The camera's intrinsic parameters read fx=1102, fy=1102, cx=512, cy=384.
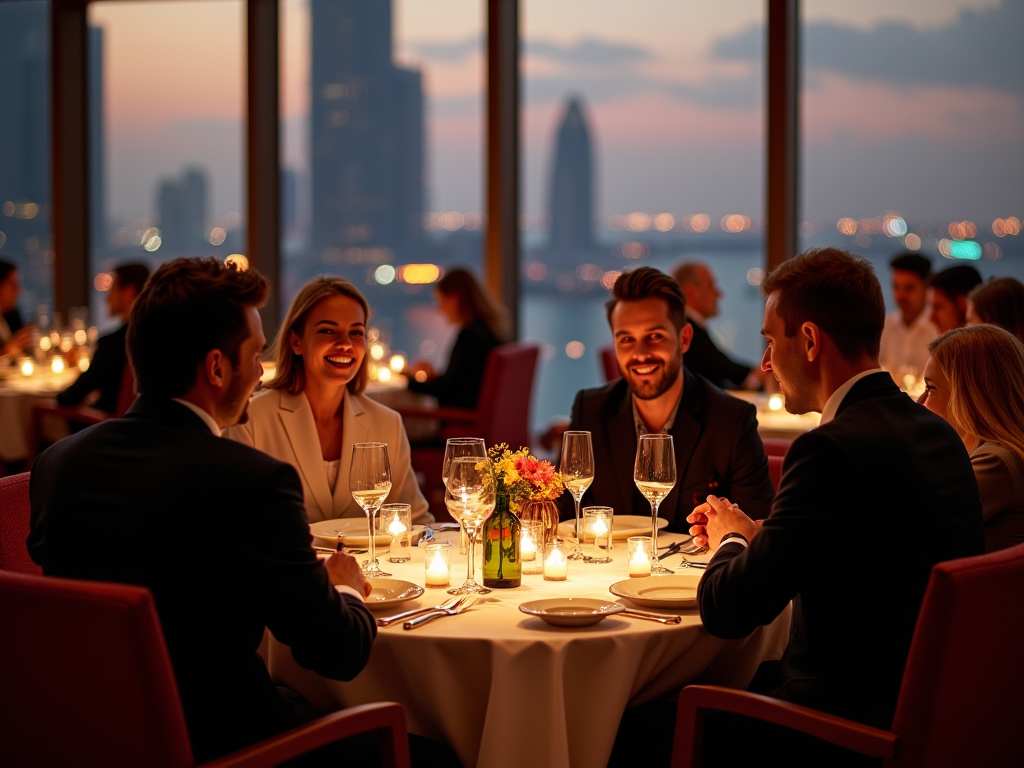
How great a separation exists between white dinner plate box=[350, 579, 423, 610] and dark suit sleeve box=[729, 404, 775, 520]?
1153mm

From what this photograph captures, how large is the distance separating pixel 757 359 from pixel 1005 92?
237 cm

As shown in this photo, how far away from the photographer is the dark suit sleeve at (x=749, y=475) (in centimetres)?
320

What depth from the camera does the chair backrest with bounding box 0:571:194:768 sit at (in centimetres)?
174

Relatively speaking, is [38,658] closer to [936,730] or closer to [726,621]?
[726,621]

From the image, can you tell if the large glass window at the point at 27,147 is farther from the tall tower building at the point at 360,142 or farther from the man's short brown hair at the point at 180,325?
the man's short brown hair at the point at 180,325

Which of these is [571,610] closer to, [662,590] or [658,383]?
[662,590]

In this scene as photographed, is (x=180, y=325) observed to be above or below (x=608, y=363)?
above

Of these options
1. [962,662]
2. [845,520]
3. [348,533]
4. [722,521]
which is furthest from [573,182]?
[962,662]

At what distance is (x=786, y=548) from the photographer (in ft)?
6.82

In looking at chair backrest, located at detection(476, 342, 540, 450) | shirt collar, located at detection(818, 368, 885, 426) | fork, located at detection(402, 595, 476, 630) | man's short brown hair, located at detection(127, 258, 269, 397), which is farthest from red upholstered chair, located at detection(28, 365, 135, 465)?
shirt collar, located at detection(818, 368, 885, 426)

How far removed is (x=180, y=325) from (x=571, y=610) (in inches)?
39.0

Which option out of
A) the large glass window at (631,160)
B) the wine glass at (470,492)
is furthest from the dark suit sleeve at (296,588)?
the large glass window at (631,160)

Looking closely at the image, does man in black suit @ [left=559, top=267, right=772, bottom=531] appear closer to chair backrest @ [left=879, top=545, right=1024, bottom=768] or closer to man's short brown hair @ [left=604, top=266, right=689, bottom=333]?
man's short brown hair @ [left=604, top=266, right=689, bottom=333]

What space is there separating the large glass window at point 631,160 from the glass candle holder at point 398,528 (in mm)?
4891
